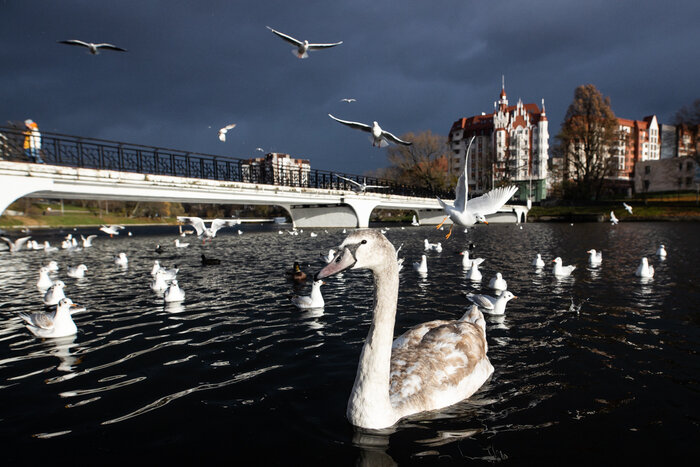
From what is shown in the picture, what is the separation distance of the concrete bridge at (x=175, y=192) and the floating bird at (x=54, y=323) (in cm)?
1975

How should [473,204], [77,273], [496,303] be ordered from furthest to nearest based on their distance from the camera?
[77,273] < [473,204] < [496,303]

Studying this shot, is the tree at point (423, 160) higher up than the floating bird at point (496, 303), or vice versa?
the tree at point (423, 160)

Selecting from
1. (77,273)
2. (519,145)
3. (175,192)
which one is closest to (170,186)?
(175,192)

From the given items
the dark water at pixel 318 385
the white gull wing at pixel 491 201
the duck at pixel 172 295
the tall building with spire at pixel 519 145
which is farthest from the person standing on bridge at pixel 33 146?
the tall building with spire at pixel 519 145

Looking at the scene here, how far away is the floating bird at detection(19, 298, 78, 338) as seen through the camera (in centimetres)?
691

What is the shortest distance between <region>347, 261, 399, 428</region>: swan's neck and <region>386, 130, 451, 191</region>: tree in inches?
2699

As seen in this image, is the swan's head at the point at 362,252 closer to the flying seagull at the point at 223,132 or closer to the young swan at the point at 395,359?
the young swan at the point at 395,359

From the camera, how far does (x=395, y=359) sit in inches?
178

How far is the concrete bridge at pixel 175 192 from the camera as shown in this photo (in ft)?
73.5

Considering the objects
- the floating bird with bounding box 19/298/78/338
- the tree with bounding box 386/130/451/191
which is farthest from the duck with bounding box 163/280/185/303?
the tree with bounding box 386/130/451/191

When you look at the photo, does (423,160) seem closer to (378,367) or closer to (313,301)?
(313,301)

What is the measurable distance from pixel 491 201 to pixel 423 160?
225 ft

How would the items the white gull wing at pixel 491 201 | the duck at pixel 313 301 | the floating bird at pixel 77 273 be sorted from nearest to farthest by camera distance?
the duck at pixel 313 301, the white gull wing at pixel 491 201, the floating bird at pixel 77 273

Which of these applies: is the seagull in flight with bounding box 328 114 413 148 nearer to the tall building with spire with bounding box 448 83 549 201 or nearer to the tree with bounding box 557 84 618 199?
the tree with bounding box 557 84 618 199
